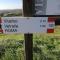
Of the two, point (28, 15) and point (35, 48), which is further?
point (35, 48)

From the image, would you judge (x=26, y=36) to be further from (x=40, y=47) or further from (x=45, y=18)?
(x=40, y=47)

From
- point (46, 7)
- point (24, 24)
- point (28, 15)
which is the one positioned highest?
point (46, 7)

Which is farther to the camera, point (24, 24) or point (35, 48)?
point (35, 48)

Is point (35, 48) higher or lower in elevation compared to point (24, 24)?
lower

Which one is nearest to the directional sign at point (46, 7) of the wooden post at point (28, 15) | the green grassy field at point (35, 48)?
the wooden post at point (28, 15)

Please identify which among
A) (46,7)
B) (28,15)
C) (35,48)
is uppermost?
(46,7)

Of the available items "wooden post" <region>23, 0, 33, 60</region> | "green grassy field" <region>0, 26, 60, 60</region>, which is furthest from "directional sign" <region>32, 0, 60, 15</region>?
"green grassy field" <region>0, 26, 60, 60</region>

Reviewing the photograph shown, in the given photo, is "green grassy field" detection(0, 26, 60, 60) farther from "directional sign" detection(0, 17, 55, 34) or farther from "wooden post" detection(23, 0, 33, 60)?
"directional sign" detection(0, 17, 55, 34)

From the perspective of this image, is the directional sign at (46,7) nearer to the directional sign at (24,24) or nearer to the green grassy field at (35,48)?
the directional sign at (24,24)

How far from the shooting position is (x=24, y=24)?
4145mm

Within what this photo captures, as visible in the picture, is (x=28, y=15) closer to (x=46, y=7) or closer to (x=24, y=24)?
(x=24, y=24)

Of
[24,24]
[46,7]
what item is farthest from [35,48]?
[46,7]

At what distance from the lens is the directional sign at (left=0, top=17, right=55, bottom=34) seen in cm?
414

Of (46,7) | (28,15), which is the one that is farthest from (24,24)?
(46,7)
